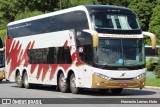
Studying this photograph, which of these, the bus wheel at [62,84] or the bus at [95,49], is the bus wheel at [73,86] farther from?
the bus wheel at [62,84]

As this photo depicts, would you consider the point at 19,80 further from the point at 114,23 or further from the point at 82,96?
the point at 114,23

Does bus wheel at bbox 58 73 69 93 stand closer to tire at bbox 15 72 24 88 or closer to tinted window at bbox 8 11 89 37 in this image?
tinted window at bbox 8 11 89 37

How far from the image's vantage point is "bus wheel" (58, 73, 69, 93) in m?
24.5

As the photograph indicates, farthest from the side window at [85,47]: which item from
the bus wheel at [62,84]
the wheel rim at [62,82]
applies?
the wheel rim at [62,82]

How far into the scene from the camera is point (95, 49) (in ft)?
72.0

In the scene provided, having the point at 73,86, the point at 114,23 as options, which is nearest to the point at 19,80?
the point at 73,86

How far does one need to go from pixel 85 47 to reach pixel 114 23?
1.61 meters

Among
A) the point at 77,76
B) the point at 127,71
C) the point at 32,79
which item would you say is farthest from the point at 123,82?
the point at 32,79

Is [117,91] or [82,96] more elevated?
[82,96]

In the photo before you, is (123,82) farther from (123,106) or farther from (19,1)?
(19,1)

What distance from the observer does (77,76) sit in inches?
918

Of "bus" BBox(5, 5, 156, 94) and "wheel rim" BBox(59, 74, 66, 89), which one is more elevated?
"bus" BBox(5, 5, 156, 94)

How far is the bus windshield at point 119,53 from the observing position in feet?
72.2

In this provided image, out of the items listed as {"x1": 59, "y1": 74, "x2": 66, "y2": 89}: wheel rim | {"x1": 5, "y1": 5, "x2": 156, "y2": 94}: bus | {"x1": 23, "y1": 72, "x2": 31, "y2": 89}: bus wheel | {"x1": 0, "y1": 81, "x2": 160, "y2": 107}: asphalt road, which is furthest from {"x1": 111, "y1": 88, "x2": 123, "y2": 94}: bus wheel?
{"x1": 23, "y1": 72, "x2": 31, "y2": 89}: bus wheel
